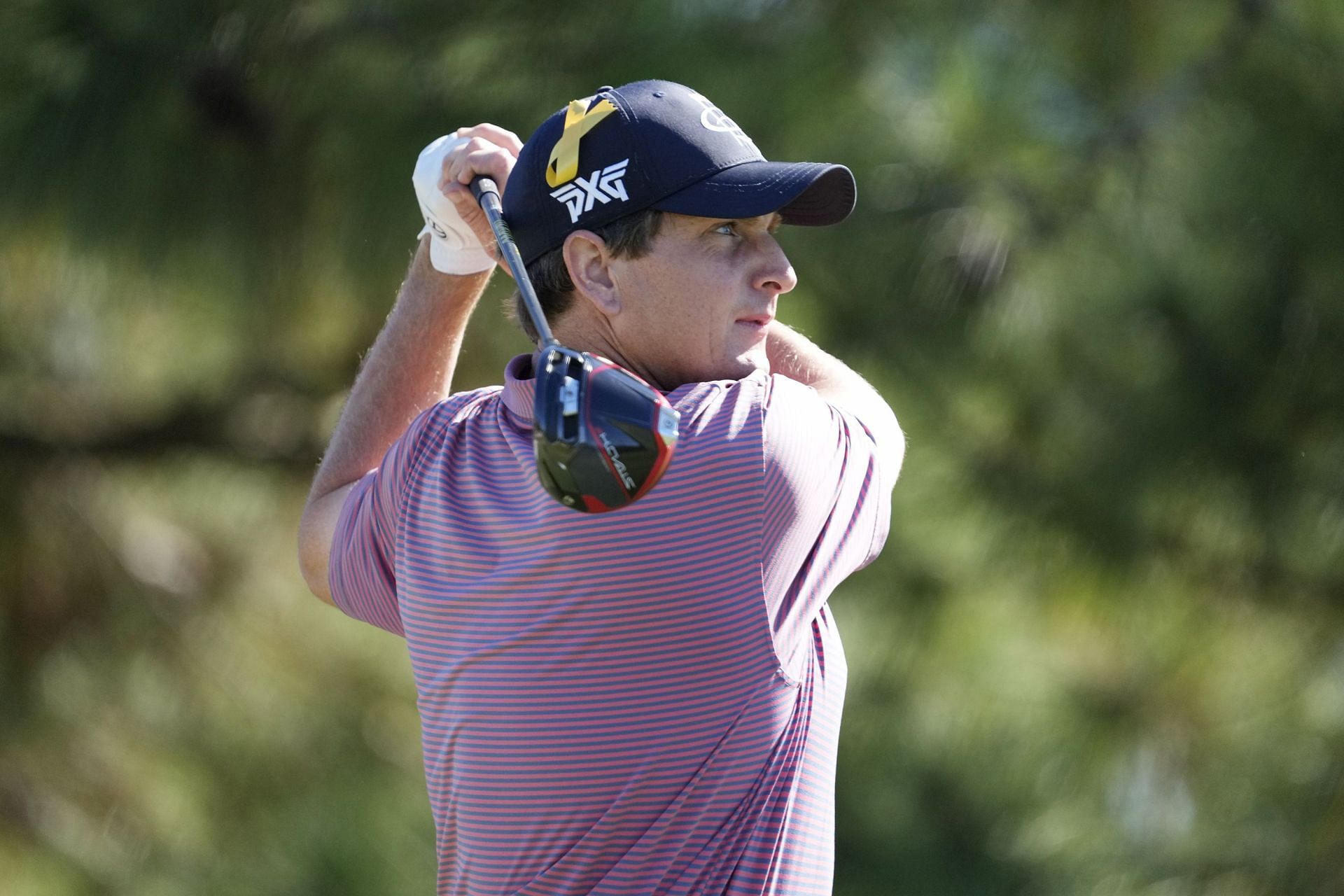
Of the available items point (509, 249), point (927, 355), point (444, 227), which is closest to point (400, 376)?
point (444, 227)

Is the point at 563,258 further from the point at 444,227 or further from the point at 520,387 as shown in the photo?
the point at 444,227

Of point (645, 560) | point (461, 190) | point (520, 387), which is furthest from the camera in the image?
point (461, 190)

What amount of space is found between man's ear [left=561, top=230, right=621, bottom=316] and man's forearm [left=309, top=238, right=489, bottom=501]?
1.03 feet

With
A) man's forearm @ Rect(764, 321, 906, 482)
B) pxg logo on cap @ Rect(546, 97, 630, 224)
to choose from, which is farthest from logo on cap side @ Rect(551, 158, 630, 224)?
man's forearm @ Rect(764, 321, 906, 482)

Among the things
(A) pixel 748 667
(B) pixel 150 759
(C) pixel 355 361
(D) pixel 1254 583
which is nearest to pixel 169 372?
(C) pixel 355 361

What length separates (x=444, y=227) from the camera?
1839 mm

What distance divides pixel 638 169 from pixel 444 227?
36 centimetres

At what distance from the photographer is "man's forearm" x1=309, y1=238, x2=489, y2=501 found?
1873mm

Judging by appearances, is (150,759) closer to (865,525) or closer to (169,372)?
(169,372)

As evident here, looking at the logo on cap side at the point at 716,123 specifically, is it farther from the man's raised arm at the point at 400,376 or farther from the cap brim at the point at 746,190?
the man's raised arm at the point at 400,376

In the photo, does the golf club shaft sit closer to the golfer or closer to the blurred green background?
the golfer

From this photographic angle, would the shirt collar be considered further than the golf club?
Yes

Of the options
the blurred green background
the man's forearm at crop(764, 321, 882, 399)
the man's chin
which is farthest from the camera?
the blurred green background

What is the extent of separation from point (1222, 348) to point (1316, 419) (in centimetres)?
24
